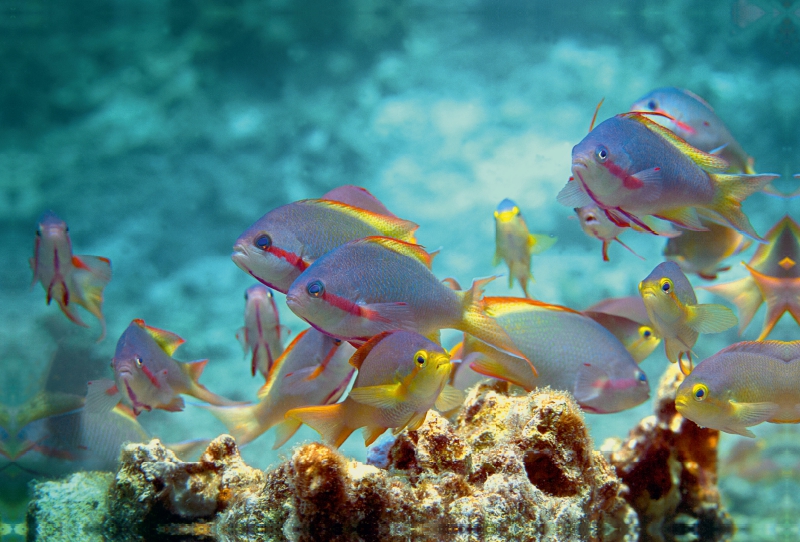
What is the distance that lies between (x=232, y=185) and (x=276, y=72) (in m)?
1.21

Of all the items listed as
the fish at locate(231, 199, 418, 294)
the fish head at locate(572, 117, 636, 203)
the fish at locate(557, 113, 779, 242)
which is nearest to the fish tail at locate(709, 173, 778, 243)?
the fish at locate(557, 113, 779, 242)

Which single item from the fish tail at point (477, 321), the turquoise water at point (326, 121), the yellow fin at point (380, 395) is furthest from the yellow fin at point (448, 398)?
the turquoise water at point (326, 121)

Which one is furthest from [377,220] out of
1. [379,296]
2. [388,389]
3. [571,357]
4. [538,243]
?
[538,243]

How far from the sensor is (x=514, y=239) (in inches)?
84.7

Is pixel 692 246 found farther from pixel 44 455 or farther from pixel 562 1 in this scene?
pixel 562 1

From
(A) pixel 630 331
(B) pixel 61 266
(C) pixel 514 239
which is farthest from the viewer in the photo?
(C) pixel 514 239

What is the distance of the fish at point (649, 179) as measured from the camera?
96 cm

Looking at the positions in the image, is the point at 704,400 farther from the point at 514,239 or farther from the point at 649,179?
the point at 514,239

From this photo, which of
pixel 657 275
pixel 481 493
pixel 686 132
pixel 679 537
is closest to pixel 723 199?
pixel 657 275

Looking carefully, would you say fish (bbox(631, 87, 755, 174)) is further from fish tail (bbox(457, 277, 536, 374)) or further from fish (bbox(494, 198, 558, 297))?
fish tail (bbox(457, 277, 536, 374))

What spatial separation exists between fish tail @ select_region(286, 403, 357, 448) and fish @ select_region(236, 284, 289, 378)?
1.06 metres

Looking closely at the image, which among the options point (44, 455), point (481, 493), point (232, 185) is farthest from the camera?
point (232, 185)

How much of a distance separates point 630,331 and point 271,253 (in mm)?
1229

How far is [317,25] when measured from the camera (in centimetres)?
485
